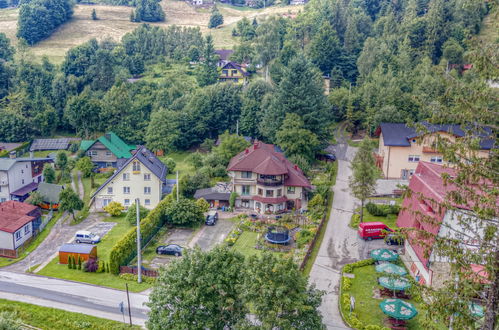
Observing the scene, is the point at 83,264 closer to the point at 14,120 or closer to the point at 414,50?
the point at 14,120

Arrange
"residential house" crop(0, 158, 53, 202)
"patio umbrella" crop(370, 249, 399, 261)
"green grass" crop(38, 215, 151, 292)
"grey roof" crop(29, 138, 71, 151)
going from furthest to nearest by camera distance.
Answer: "grey roof" crop(29, 138, 71, 151) < "residential house" crop(0, 158, 53, 202) < "patio umbrella" crop(370, 249, 399, 261) < "green grass" crop(38, 215, 151, 292)

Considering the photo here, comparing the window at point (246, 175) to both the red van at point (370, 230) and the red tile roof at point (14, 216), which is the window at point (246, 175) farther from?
the red tile roof at point (14, 216)

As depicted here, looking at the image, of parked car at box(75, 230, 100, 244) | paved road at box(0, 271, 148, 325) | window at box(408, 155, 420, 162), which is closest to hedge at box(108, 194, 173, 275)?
paved road at box(0, 271, 148, 325)

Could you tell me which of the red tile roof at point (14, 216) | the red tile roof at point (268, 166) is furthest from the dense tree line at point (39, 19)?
the red tile roof at point (268, 166)

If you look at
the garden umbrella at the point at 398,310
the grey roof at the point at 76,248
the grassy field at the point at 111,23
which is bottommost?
the grey roof at the point at 76,248

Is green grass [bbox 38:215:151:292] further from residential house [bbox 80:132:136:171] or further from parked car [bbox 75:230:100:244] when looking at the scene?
residential house [bbox 80:132:136:171]

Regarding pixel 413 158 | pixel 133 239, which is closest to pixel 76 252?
pixel 133 239
